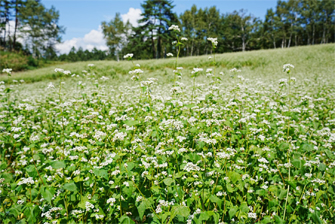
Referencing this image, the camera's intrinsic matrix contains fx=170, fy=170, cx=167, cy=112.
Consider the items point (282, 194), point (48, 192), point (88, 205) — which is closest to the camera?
point (48, 192)

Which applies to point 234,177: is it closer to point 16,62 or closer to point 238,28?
point 16,62

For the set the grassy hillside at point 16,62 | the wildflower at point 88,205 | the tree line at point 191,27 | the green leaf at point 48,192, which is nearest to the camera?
the green leaf at point 48,192

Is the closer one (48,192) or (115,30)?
(48,192)

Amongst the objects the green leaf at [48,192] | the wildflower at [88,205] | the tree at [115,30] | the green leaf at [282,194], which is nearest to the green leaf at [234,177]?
the green leaf at [282,194]

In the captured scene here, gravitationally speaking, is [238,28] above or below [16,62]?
above

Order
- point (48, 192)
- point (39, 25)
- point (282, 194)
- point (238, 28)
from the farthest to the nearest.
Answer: point (238, 28) < point (39, 25) < point (282, 194) < point (48, 192)

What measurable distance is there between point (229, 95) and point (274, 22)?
7555 cm

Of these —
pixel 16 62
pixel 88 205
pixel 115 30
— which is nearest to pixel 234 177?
pixel 88 205

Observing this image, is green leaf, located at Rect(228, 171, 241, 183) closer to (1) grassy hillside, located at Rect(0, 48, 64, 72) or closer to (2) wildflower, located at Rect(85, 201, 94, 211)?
(2) wildflower, located at Rect(85, 201, 94, 211)

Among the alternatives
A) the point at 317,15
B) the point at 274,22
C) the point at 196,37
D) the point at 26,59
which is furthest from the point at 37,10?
the point at 317,15

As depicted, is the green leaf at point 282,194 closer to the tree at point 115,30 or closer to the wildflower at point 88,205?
the wildflower at point 88,205

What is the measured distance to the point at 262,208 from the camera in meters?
2.78

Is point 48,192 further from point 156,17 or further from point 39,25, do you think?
point 39,25

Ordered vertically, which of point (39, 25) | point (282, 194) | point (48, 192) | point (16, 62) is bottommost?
point (282, 194)
